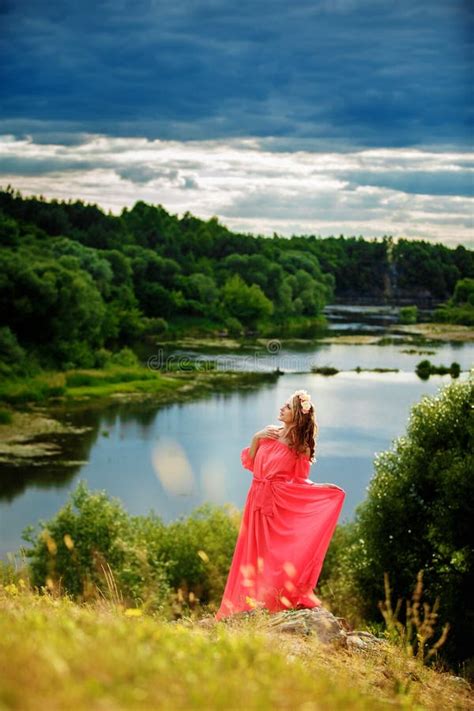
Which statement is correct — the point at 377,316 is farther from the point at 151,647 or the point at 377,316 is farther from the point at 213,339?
the point at 151,647

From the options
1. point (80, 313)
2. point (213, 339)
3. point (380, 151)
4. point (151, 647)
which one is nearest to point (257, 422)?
point (80, 313)

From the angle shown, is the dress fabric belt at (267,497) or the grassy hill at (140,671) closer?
the grassy hill at (140,671)

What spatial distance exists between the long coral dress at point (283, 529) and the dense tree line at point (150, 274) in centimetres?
3729

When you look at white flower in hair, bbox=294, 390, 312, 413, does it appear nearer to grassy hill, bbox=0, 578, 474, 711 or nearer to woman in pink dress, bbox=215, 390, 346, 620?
woman in pink dress, bbox=215, 390, 346, 620

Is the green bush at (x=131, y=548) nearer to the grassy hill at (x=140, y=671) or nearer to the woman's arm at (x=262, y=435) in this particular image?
the woman's arm at (x=262, y=435)

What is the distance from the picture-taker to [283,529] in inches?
275

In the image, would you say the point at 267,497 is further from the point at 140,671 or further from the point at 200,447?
the point at 200,447

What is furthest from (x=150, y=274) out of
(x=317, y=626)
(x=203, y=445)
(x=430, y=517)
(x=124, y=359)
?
(x=317, y=626)

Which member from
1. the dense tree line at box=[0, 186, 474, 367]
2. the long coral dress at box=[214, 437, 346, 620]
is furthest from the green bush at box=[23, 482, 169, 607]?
the dense tree line at box=[0, 186, 474, 367]

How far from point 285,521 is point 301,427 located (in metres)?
0.81

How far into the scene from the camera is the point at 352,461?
31297 millimetres

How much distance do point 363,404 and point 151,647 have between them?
38.0 meters

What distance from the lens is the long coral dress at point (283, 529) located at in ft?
22.6

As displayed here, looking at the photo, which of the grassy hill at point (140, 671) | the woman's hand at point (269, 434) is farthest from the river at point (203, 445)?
the grassy hill at point (140, 671)
